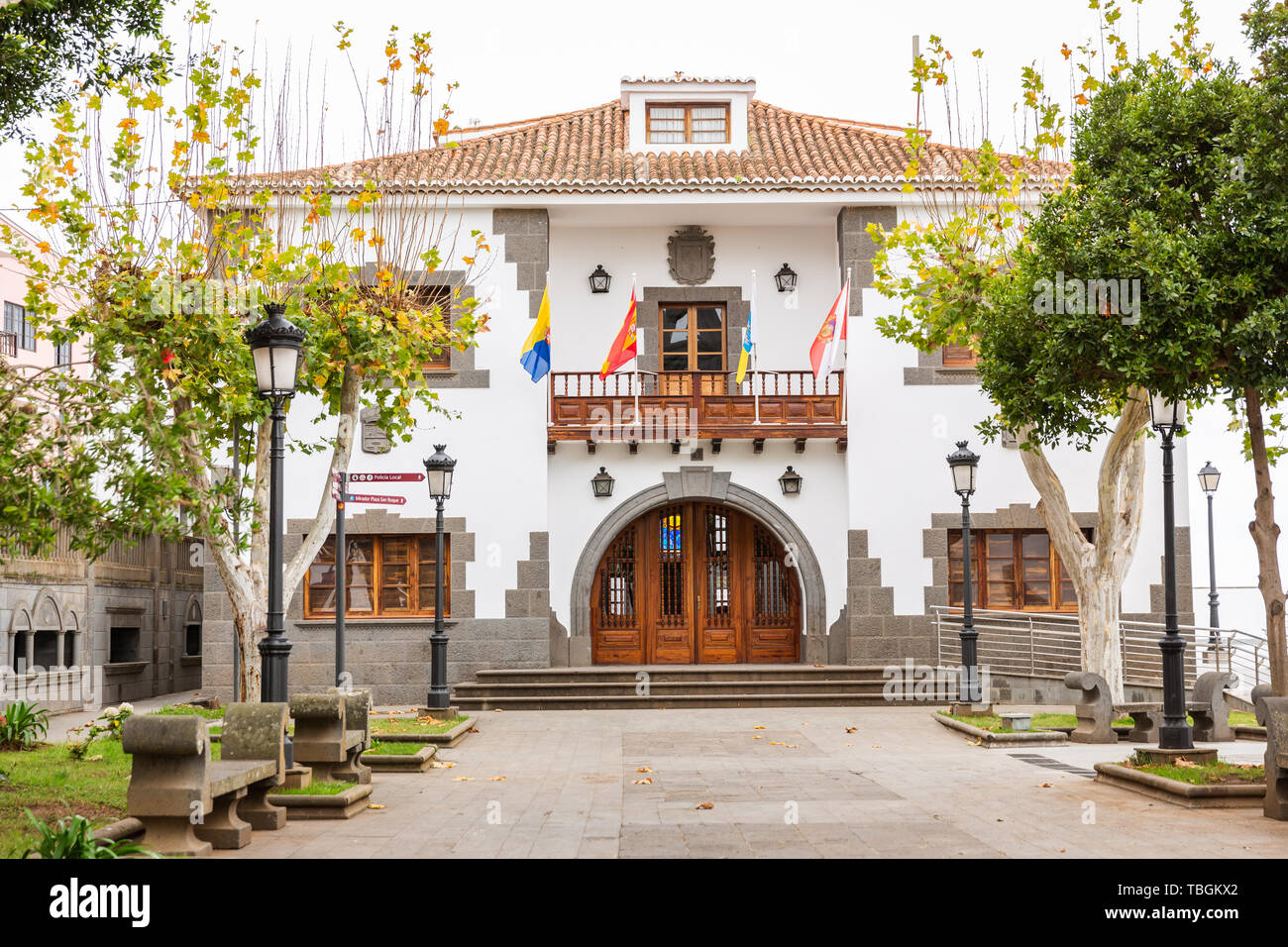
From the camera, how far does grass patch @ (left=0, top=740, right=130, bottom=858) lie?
7.82 metres


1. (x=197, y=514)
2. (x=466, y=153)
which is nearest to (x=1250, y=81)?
(x=197, y=514)

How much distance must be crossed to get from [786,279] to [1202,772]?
1222cm

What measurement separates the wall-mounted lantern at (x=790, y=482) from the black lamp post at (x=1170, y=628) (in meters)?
8.88

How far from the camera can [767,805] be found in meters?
9.72

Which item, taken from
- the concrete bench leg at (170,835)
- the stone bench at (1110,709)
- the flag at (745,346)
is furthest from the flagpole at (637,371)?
the concrete bench leg at (170,835)

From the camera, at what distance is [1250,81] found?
1003 cm

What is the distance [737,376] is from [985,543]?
485cm

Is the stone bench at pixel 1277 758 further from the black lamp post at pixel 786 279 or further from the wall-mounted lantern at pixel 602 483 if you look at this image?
the black lamp post at pixel 786 279

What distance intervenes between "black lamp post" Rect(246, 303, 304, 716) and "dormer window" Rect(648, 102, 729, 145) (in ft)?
46.0

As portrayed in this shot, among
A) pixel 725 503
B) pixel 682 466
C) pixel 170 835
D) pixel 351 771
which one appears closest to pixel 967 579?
pixel 725 503

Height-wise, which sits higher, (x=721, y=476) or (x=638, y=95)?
(x=638, y=95)

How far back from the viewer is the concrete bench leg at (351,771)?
10164mm
